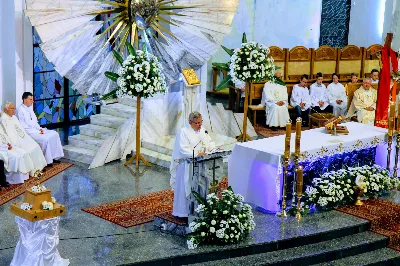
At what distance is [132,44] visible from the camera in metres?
14.1

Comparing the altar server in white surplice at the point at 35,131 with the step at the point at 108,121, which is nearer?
the altar server in white surplice at the point at 35,131

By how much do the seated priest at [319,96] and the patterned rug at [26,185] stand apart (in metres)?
5.76

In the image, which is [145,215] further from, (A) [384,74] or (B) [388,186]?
(A) [384,74]

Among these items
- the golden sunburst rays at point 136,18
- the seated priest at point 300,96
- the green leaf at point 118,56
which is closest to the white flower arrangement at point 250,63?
the golden sunburst rays at point 136,18

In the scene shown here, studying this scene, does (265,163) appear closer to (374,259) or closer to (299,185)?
(299,185)

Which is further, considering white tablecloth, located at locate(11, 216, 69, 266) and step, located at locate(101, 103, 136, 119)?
step, located at locate(101, 103, 136, 119)

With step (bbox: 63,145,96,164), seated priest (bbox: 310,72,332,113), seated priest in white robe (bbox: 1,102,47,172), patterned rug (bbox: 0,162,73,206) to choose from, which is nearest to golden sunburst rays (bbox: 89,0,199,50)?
step (bbox: 63,145,96,164)

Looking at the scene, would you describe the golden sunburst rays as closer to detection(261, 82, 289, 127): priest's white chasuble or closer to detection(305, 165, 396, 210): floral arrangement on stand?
detection(261, 82, 289, 127): priest's white chasuble

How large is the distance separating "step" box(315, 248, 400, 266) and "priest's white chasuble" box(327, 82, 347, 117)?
272 inches

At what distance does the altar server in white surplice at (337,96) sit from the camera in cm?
1684

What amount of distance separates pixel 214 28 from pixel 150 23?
130 centimetres

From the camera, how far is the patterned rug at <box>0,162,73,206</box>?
11267 mm

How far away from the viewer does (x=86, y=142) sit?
1373 centimetres

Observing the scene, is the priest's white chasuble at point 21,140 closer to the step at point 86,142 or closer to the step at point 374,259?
the step at point 86,142
